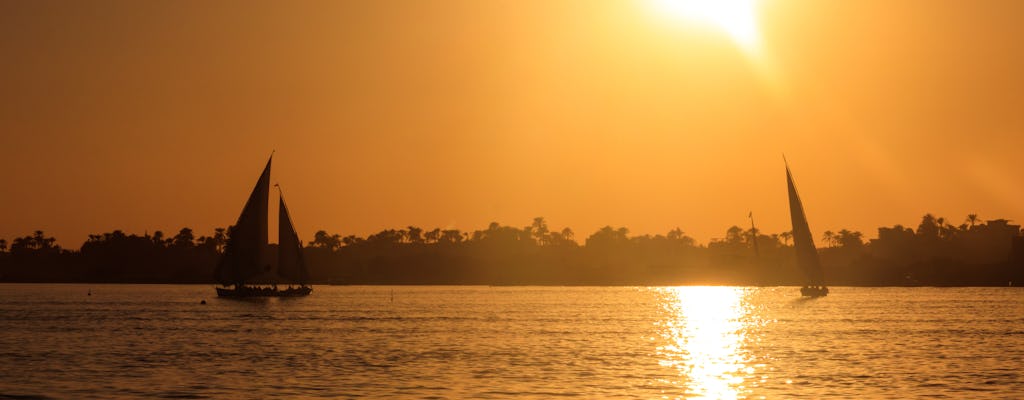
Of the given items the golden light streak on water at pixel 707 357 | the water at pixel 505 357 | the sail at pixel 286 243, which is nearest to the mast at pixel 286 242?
the sail at pixel 286 243

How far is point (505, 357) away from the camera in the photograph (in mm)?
64375

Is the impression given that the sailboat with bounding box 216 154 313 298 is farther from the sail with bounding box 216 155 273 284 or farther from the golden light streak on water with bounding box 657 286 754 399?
the golden light streak on water with bounding box 657 286 754 399

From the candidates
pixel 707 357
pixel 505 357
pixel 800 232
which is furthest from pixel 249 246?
pixel 707 357

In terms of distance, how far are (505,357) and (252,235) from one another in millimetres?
73417

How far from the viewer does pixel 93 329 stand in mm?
90500

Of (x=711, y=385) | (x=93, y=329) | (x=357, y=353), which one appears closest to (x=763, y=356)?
(x=711, y=385)

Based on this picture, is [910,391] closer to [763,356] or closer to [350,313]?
[763,356]

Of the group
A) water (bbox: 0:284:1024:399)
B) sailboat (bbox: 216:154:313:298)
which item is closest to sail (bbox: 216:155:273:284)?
sailboat (bbox: 216:154:313:298)

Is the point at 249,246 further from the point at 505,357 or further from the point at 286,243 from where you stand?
the point at 505,357

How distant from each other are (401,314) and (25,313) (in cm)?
3480

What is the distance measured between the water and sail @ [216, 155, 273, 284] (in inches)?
912

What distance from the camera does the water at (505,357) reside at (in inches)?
1916

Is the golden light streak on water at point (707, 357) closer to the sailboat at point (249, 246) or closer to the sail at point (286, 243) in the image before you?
the sailboat at point (249, 246)

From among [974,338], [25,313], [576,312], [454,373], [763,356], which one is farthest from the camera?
[576,312]
